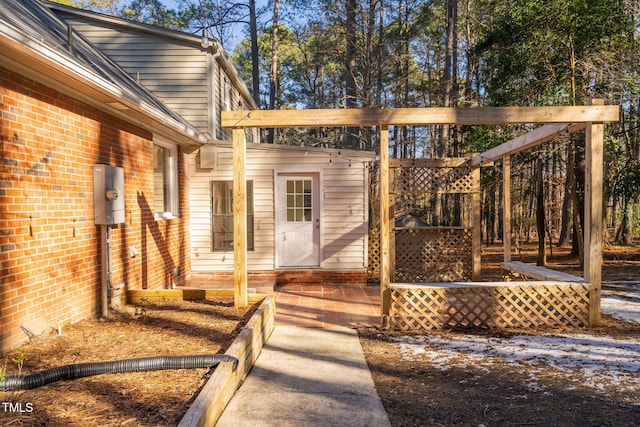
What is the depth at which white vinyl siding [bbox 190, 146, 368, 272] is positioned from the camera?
8.34 m

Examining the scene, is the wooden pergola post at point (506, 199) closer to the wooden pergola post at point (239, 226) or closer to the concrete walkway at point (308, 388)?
the concrete walkway at point (308, 388)

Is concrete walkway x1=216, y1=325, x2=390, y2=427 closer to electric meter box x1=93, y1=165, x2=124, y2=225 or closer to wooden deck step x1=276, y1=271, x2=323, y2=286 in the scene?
electric meter box x1=93, y1=165, x2=124, y2=225

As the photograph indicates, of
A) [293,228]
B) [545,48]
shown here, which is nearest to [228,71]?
[293,228]

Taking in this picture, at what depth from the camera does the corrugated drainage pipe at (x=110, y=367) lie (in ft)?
9.21

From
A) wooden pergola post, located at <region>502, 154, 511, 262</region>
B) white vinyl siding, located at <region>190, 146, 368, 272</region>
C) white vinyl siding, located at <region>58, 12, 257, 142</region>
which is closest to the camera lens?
wooden pergola post, located at <region>502, 154, 511, 262</region>

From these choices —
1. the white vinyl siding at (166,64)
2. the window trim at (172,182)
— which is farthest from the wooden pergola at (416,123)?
the white vinyl siding at (166,64)

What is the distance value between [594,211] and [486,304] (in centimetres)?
167

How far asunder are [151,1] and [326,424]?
69.2 ft

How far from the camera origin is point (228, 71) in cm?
1029

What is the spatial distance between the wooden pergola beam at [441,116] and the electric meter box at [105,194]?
1.83 meters

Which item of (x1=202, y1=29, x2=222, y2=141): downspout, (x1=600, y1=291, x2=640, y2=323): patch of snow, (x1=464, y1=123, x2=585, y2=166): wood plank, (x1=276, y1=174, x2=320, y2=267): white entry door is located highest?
(x1=202, y1=29, x2=222, y2=141): downspout

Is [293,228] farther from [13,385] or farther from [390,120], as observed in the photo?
[13,385]

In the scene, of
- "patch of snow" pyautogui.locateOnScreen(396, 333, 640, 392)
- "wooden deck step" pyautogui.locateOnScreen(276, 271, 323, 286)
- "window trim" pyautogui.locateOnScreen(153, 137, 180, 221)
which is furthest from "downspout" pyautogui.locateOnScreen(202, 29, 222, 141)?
"patch of snow" pyautogui.locateOnScreen(396, 333, 640, 392)

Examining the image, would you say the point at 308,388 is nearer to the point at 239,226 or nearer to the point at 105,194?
the point at 239,226
